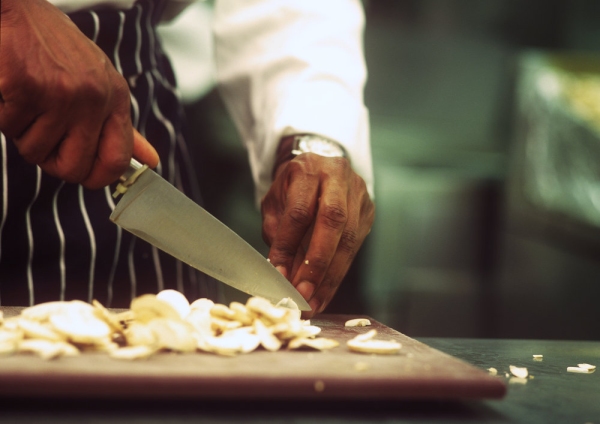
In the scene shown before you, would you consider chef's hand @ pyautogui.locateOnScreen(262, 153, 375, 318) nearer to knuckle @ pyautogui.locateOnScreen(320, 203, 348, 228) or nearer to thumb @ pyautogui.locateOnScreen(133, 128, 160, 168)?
knuckle @ pyautogui.locateOnScreen(320, 203, 348, 228)

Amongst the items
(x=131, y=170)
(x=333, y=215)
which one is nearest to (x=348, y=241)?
(x=333, y=215)

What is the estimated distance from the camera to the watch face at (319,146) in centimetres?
117

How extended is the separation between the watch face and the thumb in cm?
35

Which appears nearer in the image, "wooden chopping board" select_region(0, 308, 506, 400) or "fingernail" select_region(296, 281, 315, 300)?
"wooden chopping board" select_region(0, 308, 506, 400)

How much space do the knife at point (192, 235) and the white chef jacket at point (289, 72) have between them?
359 mm

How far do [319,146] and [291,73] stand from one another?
25 centimetres

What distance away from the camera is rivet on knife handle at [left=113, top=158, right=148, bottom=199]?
0.87 m

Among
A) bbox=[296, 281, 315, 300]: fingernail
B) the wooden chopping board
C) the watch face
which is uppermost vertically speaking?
the watch face

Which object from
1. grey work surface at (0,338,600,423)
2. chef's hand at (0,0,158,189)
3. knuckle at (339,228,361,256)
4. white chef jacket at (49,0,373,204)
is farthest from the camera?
white chef jacket at (49,0,373,204)

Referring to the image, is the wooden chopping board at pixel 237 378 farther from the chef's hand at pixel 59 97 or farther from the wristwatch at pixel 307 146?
the wristwatch at pixel 307 146

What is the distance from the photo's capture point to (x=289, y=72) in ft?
4.48

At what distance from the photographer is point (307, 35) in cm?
137

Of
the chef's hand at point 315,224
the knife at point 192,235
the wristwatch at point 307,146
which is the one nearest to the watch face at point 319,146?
the wristwatch at point 307,146

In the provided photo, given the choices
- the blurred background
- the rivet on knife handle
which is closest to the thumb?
the rivet on knife handle
